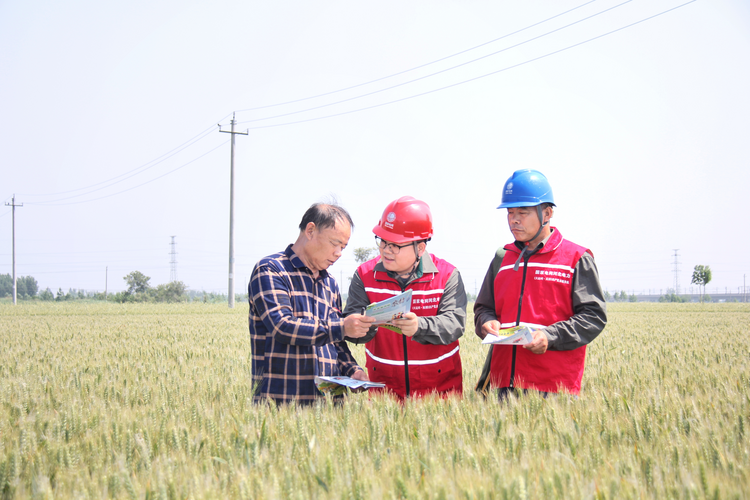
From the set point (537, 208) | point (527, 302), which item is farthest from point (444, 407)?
point (537, 208)

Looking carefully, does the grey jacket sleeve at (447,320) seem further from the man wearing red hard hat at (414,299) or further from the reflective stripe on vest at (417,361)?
the reflective stripe on vest at (417,361)

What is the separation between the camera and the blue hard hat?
326cm

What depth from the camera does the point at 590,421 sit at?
252 cm

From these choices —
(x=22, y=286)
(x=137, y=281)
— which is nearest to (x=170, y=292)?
(x=137, y=281)

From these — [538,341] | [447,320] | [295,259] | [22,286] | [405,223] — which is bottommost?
[22,286]

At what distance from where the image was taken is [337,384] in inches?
113

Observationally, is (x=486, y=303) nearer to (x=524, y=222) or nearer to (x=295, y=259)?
(x=524, y=222)

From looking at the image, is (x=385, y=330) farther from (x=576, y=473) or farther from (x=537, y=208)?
(x=576, y=473)

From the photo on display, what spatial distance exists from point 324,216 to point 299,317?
63 centimetres

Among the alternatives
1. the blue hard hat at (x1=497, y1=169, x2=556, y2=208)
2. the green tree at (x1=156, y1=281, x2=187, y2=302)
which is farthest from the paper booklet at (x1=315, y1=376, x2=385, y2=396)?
the green tree at (x1=156, y1=281, x2=187, y2=302)

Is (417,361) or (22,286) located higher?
(417,361)

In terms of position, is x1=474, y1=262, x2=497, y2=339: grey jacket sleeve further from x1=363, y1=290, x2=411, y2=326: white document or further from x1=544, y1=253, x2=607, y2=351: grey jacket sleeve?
x1=363, y1=290, x2=411, y2=326: white document

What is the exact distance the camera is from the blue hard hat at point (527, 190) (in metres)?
3.26

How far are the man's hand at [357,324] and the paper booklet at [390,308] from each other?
36mm
